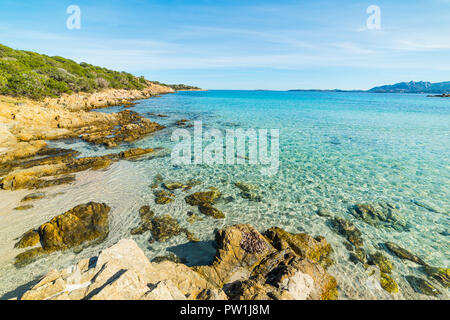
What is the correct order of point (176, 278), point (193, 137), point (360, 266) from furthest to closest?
point (193, 137)
point (360, 266)
point (176, 278)

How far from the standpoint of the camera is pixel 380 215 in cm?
911

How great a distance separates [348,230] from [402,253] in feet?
5.86

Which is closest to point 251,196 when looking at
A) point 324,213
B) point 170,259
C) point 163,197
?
point 324,213

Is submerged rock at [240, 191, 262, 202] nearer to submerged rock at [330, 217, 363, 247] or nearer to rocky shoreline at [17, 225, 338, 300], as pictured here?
rocky shoreline at [17, 225, 338, 300]

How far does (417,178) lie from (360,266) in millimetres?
10602

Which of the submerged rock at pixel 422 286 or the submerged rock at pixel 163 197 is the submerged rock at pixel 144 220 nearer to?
the submerged rock at pixel 163 197

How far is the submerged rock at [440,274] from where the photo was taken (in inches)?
238

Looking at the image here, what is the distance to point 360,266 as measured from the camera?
6.53m

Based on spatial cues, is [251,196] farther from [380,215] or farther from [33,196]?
[33,196]

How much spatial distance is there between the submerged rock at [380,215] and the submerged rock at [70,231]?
11.8m

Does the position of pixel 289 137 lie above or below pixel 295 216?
above

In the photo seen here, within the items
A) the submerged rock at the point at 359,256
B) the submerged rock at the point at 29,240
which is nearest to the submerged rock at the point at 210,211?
the submerged rock at the point at 359,256
